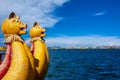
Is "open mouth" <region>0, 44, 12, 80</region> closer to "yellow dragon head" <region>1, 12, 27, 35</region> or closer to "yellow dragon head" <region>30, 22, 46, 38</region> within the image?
"yellow dragon head" <region>1, 12, 27, 35</region>

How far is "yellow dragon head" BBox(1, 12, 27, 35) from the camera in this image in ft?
37.1

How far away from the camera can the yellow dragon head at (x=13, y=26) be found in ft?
37.1

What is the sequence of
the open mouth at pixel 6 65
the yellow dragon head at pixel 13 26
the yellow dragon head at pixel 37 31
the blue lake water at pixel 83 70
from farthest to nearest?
the blue lake water at pixel 83 70, the yellow dragon head at pixel 37 31, the yellow dragon head at pixel 13 26, the open mouth at pixel 6 65

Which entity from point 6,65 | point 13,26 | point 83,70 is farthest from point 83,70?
point 6,65

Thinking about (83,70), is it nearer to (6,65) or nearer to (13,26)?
(13,26)

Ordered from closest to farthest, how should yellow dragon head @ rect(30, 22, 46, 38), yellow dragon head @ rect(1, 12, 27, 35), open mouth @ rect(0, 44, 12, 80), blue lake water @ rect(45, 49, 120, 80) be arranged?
open mouth @ rect(0, 44, 12, 80) < yellow dragon head @ rect(1, 12, 27, 35) < yellow dragon head @ rect(30, 22, 46, 38) < blue lake water @ rect(45, 49, 120, 80)

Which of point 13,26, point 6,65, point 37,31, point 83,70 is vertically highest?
point 37,31

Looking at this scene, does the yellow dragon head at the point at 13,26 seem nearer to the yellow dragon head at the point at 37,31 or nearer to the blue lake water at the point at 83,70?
the yellow dragon head at the point at 37,31

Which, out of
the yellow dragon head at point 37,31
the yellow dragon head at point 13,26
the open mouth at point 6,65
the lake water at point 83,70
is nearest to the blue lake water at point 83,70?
the lake water at point 83,70

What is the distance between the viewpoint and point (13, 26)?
446 inches

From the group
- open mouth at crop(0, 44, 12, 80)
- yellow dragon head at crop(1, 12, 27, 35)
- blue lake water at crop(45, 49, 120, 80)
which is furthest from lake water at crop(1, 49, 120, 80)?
open mouth at crop(0, 44, 12, 80)

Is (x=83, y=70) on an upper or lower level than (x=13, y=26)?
lower

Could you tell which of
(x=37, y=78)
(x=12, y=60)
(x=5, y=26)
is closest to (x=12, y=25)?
(x=5, y=26)

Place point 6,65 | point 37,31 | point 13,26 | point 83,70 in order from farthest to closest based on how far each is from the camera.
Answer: point 83,70
point 37,31
point 13,26
point 6,65
